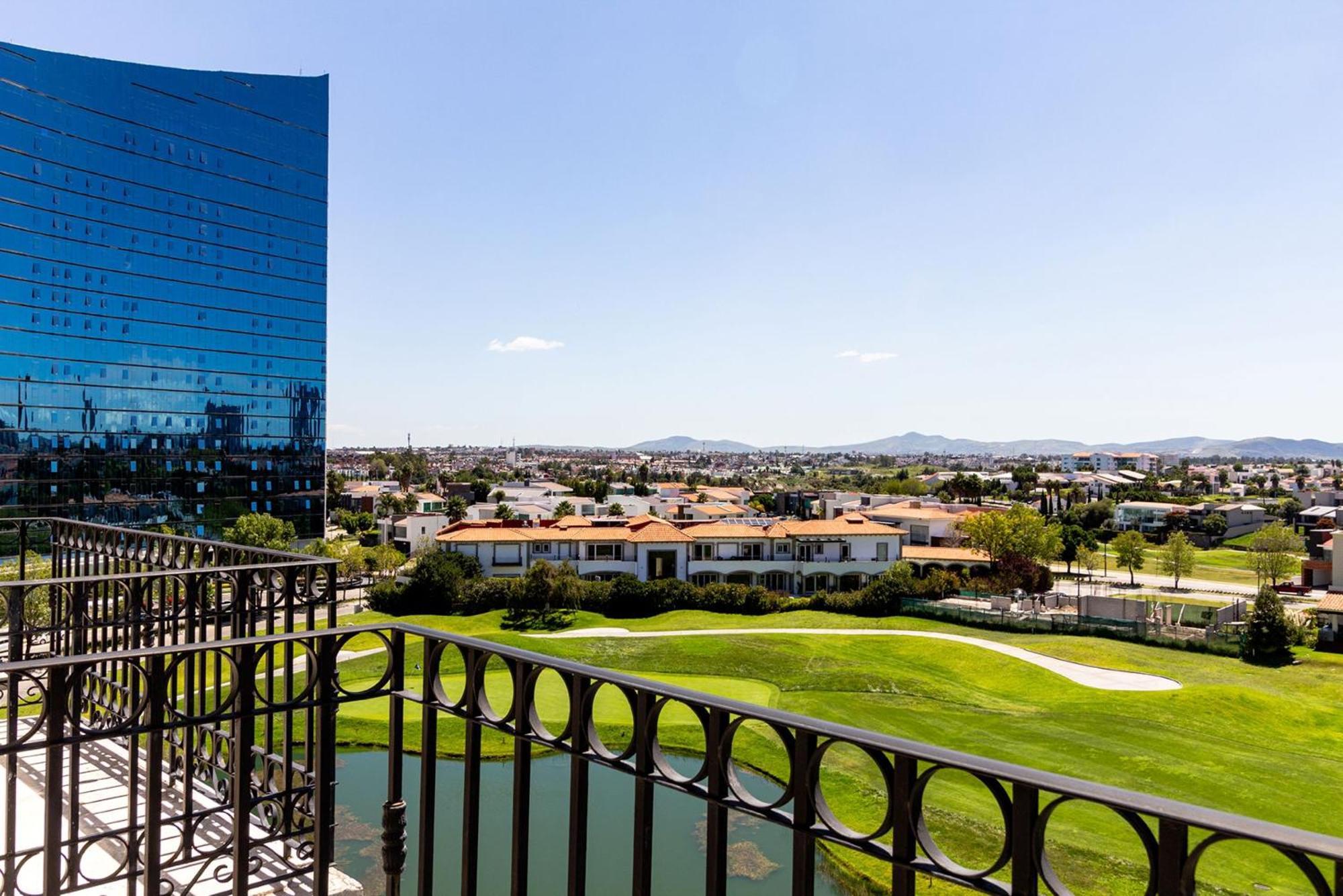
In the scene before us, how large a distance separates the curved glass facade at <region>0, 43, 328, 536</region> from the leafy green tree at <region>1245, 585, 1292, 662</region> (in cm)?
4926

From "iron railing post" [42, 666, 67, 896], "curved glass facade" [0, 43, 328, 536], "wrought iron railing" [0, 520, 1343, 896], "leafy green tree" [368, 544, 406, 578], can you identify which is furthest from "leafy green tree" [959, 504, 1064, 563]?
"curved glass facade" [0, 43, 328, 536]

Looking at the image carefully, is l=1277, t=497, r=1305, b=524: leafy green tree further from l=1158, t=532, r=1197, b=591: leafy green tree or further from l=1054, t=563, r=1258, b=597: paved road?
l=1158, t=532, r=1197, b=591: leafy green tree

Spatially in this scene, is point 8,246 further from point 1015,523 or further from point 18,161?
point 1015,523

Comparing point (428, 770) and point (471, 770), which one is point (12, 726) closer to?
point (428, 770)

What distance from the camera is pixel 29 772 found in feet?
15.1

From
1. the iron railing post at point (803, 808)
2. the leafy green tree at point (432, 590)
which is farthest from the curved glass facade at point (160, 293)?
the iron railing post at point (803, 808)

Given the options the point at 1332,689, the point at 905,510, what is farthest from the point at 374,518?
the point at 1332,689

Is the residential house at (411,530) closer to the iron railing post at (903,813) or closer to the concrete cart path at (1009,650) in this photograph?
the concrete cart path at (1009,650)

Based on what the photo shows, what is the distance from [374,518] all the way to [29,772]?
194 ft

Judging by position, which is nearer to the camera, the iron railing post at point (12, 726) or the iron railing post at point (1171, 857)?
the iron railing post at point (1171, 857)

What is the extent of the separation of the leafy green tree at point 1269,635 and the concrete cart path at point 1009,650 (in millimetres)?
5952

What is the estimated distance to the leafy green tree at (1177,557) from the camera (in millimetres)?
40812

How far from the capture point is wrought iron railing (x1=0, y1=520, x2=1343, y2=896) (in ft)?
4.73

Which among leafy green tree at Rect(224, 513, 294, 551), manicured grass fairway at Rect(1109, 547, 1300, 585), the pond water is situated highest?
leafy green tree at Rect(224, 513, 294, 551)
